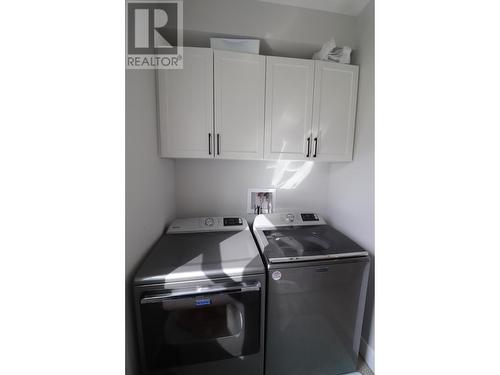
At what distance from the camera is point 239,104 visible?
140cm

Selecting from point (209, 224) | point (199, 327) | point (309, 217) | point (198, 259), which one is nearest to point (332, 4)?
point (309, 217)

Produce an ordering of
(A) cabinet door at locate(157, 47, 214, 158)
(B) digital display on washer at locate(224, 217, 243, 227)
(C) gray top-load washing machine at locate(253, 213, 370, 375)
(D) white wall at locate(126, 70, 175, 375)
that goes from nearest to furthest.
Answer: (D) white wall at locate(126, 70, 175, 375)
(C) gray top-load washing machine at locate(253, 213, 370, 375)
(A) cabinet door at locate(157, 47, 214, 158)
(B) digital display on washer at locate(224, 217, 243, 227)

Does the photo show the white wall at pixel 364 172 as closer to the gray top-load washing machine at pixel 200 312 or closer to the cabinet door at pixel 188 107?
the gray top-load washing machine at pixel 200 312

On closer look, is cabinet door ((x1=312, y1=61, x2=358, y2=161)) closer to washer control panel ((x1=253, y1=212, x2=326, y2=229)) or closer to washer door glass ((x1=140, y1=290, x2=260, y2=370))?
washer control panel ((x1=253, y1=212, x2=326, y2=229))

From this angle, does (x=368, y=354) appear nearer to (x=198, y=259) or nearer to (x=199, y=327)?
(x=199, y=327)

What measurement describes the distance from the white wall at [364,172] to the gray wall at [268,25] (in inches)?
6.4

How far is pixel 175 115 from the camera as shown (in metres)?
1.34

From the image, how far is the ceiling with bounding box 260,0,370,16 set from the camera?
1392 millimetres

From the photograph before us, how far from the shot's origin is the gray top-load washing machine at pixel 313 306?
1.14 m

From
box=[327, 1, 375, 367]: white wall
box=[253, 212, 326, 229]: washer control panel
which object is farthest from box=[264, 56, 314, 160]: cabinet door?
box=[253, 212, 326, 229]: washer control panel

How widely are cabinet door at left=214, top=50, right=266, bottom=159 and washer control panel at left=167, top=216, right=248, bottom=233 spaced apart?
547 mm

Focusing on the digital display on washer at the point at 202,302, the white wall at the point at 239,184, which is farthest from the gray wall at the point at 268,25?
the digital display on washer at the point at 202,302
